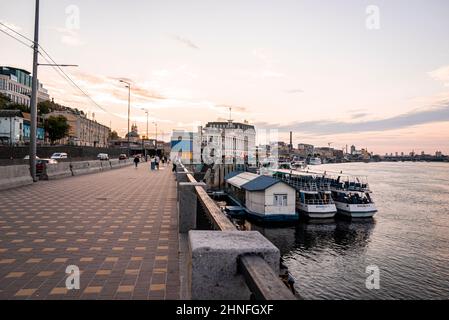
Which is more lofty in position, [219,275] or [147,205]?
[219,275]

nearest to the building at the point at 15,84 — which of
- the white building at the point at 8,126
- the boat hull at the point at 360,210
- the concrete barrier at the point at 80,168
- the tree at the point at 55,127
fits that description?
the tree at the point at 55,127

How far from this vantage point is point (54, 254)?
6.46 metres

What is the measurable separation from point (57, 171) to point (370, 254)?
78.8 feet

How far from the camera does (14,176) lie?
58.1 feet

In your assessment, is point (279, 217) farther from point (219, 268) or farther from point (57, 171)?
point (219, 268)

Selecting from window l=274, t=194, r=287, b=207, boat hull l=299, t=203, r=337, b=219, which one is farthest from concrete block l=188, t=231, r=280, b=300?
boat hull l=299, t=203, r=337, b=219

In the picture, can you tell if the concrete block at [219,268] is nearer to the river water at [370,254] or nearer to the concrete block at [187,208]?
the concrete block at [187,208]
